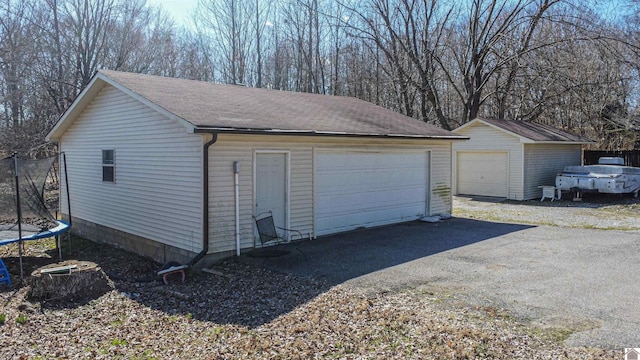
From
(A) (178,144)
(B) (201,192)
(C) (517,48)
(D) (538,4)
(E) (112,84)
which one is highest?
(D) (538,4)

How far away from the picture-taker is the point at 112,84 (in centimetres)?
983

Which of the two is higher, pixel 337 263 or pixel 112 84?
pixel 112 84

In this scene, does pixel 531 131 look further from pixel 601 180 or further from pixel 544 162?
pixel 601 180

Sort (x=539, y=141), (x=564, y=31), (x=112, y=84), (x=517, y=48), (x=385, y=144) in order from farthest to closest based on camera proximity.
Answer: (x=517, y=48), (x=564, y=31), (x=539, y=141), (x=385, y=144), (x=112, y=84)

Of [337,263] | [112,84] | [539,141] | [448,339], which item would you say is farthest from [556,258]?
[539,141]

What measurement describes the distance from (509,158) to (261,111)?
1140cm

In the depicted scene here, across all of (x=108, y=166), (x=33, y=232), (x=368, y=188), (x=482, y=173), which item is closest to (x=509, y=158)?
(x=482, y=173)

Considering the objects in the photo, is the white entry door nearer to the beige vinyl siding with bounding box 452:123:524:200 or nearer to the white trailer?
the beige vinyl siding with bounding box 452:123:524:200

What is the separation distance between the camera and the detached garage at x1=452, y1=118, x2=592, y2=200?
17828mm

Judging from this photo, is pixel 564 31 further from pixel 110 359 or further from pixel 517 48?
pixel 110 359

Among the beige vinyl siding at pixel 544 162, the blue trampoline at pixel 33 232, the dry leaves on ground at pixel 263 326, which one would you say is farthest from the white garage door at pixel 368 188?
the beige vinyl siding at pixel 544 162

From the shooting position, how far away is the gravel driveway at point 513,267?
18.4 ft

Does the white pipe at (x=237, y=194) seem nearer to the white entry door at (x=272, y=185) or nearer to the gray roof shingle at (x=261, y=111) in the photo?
the white entry door at (x=272, y=185)

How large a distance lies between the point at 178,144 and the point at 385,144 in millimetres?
4907
